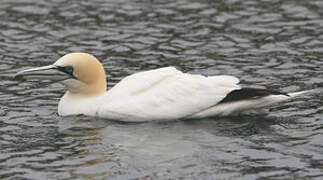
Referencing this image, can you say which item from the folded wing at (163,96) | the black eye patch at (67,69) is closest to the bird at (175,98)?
the folded wing at (163,96)

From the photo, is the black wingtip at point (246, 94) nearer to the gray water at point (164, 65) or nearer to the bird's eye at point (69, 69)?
the gray water at point (164, 65)

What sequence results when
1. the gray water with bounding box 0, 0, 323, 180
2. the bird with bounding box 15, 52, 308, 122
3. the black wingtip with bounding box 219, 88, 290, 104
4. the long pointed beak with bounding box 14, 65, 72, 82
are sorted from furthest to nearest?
the long pointed beak with bounding box 14, 65, 72, 82 < the bird with bounding box 15, 52, 308, 122 < the black wingtip with bounding box 219, 88, 290, 104 < the gray water with bounding box 0, 0, 323, 180

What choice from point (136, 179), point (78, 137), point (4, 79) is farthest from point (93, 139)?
point (4, 79)

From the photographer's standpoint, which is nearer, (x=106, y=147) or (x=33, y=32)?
(x=106, y=147)

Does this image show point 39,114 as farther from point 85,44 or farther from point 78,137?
point 85,44

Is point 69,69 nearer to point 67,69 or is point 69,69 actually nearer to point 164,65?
point 67,69

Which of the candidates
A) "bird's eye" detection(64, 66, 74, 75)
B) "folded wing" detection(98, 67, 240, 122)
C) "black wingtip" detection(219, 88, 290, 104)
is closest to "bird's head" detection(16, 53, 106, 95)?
"bird's eye" detection(64, 66, 74, 75)

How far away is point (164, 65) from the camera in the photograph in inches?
669

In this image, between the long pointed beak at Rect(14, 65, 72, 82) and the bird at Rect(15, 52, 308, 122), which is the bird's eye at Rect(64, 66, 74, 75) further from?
the bird at Rect(15, 52, 308, 122)

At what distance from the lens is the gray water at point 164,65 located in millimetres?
11547

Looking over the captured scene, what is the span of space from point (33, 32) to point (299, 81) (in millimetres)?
6225

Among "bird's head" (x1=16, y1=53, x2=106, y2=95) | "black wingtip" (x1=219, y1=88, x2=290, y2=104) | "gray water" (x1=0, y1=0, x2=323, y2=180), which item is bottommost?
"gray water" (x1=0, y1=0, x2=323, y2=180)

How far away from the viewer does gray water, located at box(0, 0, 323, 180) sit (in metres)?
11.5

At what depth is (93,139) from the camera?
1276 centimetres
